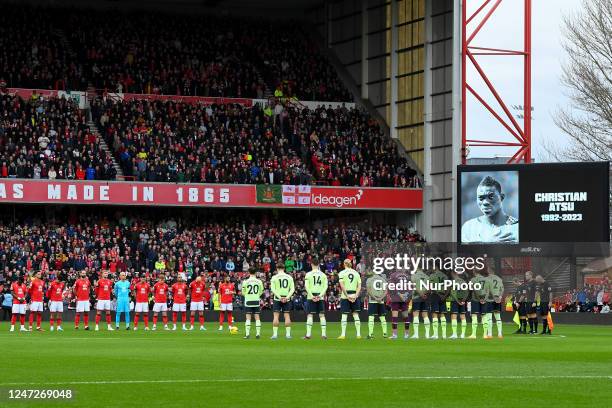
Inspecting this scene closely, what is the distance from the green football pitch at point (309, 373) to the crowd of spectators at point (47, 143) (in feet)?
92.5

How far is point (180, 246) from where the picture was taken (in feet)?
205

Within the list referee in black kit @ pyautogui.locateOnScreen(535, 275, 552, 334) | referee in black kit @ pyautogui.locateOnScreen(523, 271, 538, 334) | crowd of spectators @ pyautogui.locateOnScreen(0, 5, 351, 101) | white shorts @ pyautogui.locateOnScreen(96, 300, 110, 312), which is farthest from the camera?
crowd of spectators @ pyautogui.locateOnScreen(0, 5, 351, 101)

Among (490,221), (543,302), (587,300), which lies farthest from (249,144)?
(543,302)

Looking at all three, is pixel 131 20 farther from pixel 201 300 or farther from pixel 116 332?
pixel 116 332

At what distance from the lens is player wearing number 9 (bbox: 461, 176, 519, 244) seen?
5562 cm

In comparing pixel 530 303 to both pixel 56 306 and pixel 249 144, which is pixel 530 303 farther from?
pixel 249 144

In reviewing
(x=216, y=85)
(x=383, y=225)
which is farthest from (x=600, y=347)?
(x=216, y=85)

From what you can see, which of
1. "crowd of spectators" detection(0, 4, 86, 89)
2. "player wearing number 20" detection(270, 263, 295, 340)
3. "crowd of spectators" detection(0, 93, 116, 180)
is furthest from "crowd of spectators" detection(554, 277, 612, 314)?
"crowd of spectators" detection(0, 4, 86, 89)

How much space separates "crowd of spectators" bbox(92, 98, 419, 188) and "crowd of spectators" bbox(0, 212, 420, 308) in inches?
106

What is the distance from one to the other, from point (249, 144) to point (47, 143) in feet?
35.6

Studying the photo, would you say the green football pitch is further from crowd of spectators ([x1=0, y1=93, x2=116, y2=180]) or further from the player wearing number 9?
crowd of spectators ([x1=0, y1=93, x2=116, y2=180])

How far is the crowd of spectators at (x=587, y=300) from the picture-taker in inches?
2281

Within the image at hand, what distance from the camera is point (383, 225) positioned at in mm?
69688

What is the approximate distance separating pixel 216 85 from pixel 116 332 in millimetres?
30535
